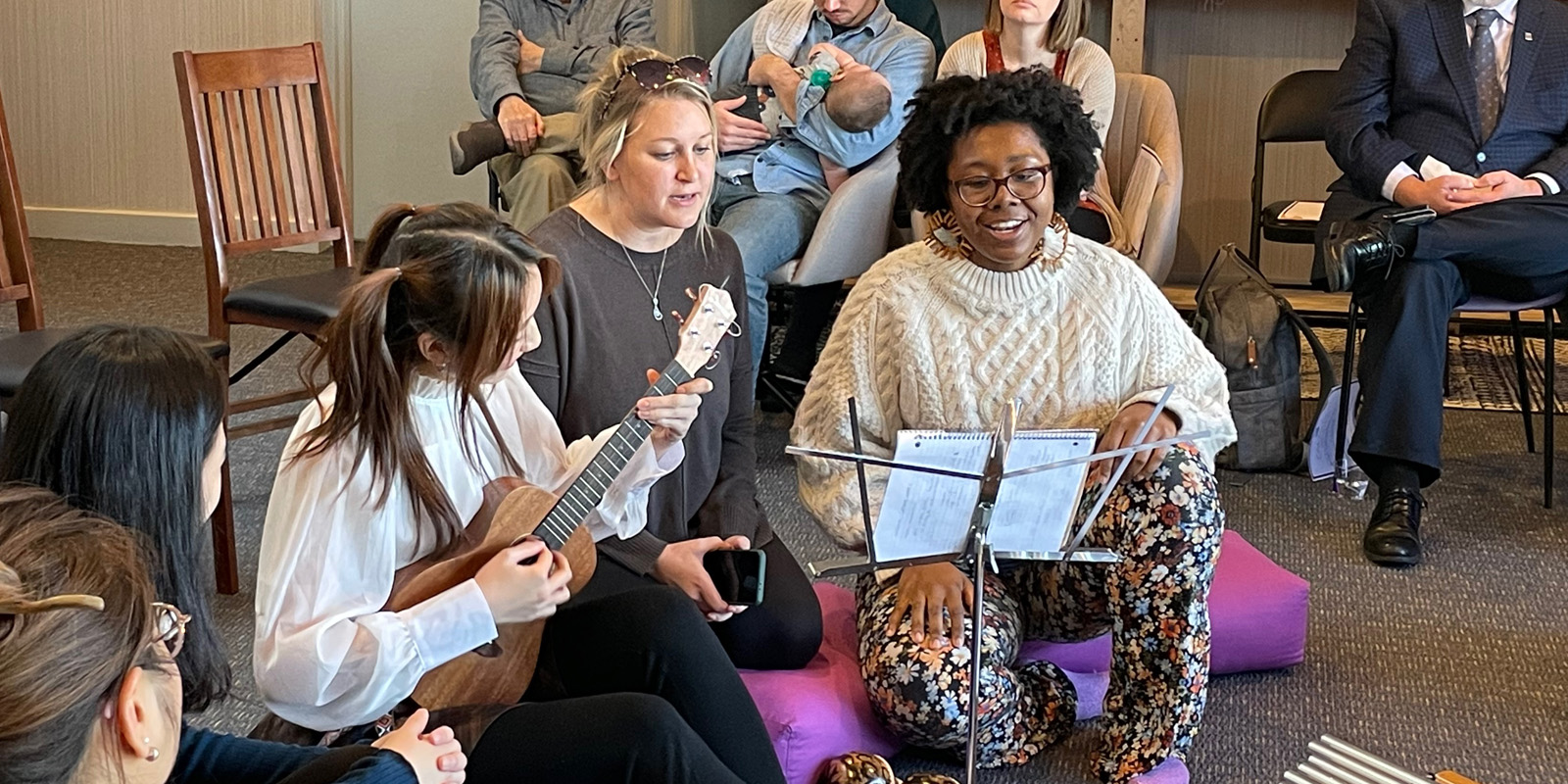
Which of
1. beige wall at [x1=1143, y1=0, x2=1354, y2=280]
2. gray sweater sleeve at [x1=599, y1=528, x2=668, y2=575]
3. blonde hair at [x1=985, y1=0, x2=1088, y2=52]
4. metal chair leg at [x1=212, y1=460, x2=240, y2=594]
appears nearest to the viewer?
gray sweater sleeve at [x1=599, y1=528, x2=668, y2=575]

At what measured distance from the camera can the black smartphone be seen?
6.34 ft

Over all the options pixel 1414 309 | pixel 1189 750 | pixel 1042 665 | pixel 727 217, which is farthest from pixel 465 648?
pixel 1414 309

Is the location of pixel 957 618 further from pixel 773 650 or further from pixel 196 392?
pixel 196 392

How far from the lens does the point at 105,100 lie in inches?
220

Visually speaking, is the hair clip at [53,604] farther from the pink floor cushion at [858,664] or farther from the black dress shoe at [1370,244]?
the black dress shoe at [1370,244]

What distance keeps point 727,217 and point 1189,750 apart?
1588mm

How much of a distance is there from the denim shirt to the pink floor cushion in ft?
3.92

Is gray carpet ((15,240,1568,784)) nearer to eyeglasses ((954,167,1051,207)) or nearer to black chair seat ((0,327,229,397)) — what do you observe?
black chair seat ((0,327,229,397))

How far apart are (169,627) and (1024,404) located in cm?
125

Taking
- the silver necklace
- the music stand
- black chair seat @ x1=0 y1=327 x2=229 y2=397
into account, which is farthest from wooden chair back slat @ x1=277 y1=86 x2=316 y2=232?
the music stand

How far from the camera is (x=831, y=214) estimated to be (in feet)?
11.1

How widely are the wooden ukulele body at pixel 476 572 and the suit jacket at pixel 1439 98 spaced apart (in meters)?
2.29

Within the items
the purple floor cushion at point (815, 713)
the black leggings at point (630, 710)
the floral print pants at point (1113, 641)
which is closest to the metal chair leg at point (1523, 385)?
the floral print pants at point (1113, 641)

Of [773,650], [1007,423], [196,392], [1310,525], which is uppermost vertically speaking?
[196,392]
